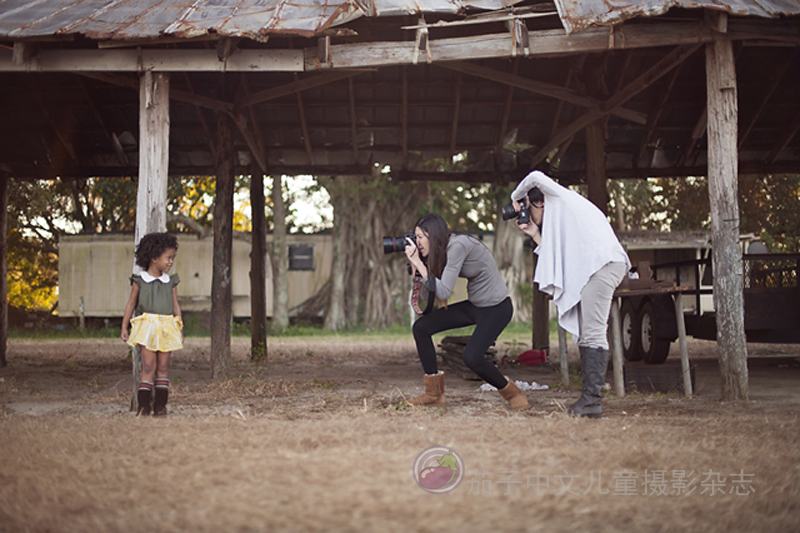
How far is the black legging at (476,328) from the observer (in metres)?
4.93

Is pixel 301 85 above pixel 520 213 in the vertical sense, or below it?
above

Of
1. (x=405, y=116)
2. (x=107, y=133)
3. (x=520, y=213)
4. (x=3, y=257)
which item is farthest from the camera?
(x=3, y=257)

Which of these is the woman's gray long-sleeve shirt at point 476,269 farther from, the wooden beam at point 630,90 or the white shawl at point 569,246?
the wooden beam at point 630,90

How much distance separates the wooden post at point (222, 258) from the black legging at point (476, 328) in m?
3.36

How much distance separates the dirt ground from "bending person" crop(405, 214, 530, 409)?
41 cm

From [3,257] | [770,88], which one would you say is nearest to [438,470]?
[770,88]

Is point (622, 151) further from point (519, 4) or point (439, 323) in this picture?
point (439, 323)

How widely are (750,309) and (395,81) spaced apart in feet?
17.1

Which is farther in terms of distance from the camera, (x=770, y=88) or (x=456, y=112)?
(x=456, y=112)

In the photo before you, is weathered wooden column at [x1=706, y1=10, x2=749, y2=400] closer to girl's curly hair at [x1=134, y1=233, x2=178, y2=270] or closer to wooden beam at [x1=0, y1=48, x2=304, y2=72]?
wooden beam at [x1=0, y1=48, x2=304, y2=72]

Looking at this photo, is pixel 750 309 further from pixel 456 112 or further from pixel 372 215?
pixel 372 215

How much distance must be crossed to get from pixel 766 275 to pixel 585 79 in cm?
331

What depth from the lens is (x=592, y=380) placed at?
4465mm

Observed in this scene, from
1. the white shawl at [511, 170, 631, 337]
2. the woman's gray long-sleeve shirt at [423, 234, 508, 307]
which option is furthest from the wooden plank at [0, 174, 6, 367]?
the white shawl at [511, 170, 631, 337]
